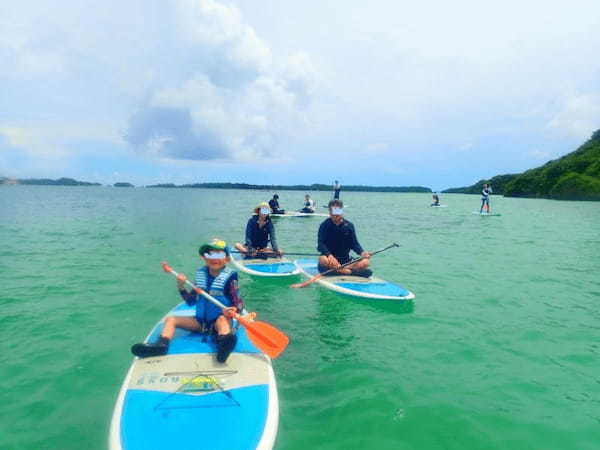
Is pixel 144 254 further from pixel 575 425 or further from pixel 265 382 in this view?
pixel 575 425

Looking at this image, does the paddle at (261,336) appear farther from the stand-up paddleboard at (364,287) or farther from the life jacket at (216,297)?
the stand-up paddleboard at (364,287)

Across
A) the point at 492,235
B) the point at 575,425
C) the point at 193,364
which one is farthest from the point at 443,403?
the point at 492,235

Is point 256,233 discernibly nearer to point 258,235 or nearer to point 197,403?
point 258,235

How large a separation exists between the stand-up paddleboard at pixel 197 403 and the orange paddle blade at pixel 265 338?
13 centimetres

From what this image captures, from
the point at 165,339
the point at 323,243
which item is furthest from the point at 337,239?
the point at 165,339

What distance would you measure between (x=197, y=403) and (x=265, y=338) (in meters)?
1.57

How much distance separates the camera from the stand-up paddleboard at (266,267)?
37.4ft

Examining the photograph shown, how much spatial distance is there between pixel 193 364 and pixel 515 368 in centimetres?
510

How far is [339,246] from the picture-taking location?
35.7 ft

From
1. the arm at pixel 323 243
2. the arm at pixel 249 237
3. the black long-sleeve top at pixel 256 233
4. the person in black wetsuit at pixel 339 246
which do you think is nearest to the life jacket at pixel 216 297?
the person in black wetsuit at pixel 339 246

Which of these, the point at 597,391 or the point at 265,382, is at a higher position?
the point at 265,382

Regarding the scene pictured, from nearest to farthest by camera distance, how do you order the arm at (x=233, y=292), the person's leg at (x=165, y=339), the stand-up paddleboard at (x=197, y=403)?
the stand-up paddleboard at (x=197, y=403)
the person's leg at (x=165, y=339)
the arm at (x=233, y=292)

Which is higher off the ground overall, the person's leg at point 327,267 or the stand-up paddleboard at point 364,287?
the person's leg at point 327,267

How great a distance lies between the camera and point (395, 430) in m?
4.84
